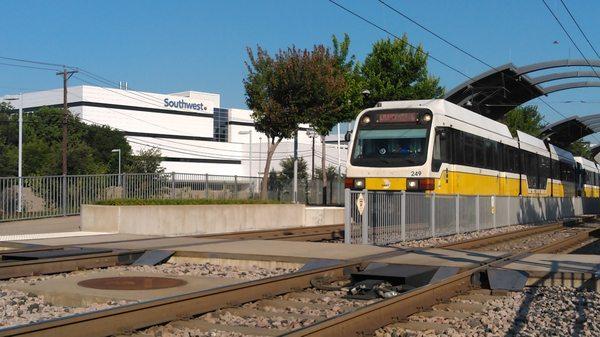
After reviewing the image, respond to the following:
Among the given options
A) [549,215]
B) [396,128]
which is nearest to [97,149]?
[549,215]

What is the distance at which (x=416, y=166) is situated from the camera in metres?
22.0

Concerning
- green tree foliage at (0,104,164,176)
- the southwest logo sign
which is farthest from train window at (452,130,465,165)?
the southwest logo sign

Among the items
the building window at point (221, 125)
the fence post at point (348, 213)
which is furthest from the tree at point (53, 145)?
the fence post at point (348, 213)

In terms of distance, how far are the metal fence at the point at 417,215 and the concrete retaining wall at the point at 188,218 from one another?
7446 millimetres

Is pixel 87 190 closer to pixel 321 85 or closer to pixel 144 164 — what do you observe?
pixel 321 85

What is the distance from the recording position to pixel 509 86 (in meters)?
44.0

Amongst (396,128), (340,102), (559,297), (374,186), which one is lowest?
(559,297)

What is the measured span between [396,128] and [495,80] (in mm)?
21676

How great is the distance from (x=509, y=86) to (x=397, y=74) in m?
7.07

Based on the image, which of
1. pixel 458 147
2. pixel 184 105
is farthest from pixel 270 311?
pixel 184 105

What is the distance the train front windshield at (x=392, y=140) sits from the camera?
22328 millimetres

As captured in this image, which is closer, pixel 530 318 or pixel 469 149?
pixel 530 318

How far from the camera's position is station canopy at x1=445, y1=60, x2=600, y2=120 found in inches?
1590

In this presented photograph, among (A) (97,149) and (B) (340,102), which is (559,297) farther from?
(A) (97,149)
